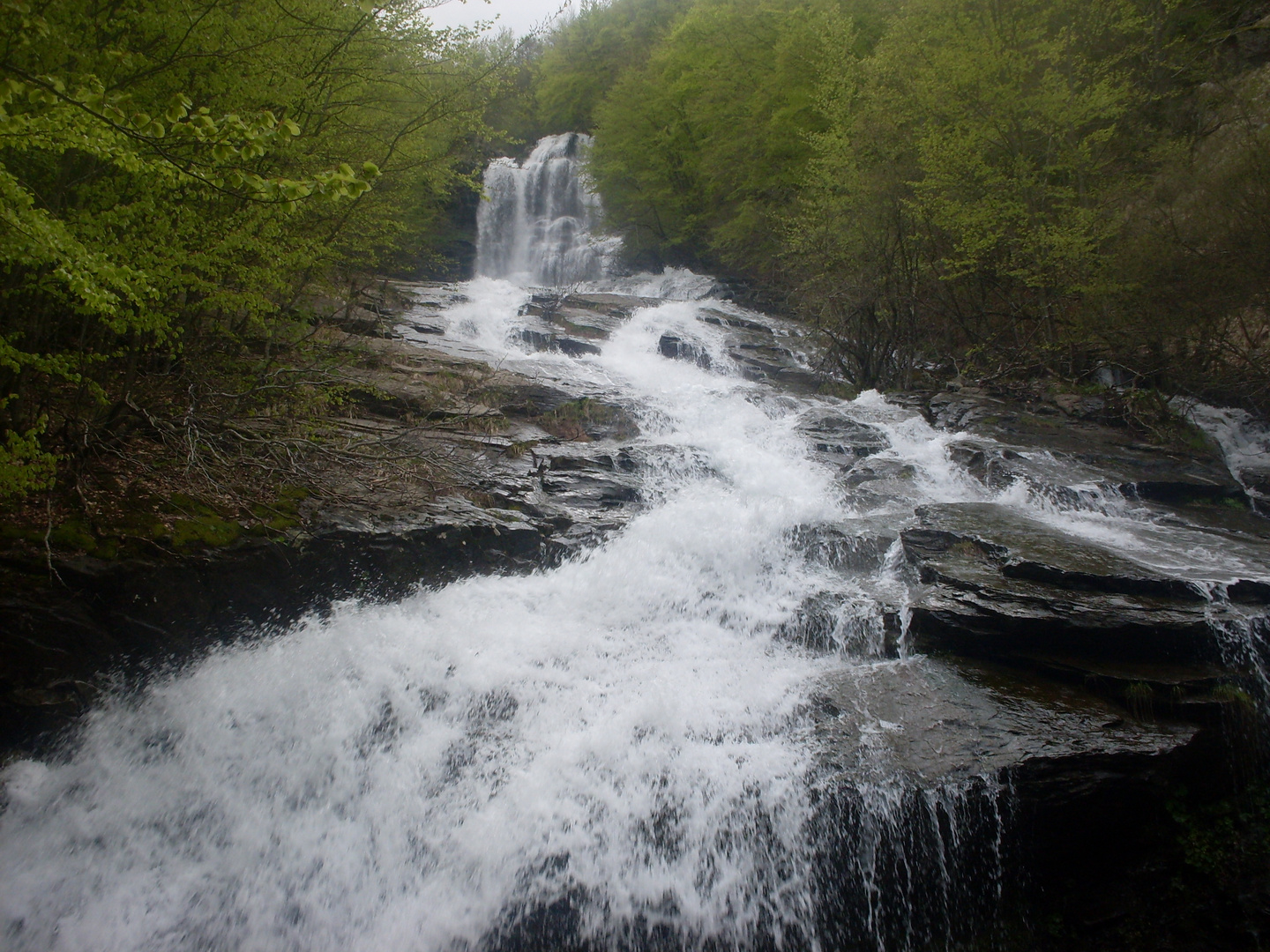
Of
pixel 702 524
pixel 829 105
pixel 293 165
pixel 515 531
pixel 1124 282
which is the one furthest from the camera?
pixel 829 105

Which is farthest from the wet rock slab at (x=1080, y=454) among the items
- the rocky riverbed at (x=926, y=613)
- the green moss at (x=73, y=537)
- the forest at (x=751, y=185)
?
the green moss at (x=73, y=537)

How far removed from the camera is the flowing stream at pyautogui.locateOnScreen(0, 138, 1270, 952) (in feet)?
12.0

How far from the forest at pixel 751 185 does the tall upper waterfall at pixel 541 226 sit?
6.38 m

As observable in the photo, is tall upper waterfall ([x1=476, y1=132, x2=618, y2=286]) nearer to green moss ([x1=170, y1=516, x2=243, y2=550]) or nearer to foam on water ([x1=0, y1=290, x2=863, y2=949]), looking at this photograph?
green moss ([x1=170, y1=516, x2=243, y2=550])

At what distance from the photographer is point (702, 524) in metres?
7.17

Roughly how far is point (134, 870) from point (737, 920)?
3.57 m

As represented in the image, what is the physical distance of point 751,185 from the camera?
58.2ft

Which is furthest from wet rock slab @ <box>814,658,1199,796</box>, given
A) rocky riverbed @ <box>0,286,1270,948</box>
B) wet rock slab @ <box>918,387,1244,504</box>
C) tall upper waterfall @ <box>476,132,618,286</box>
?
tall upper waterfall @ <box>476,132,618,286</box>

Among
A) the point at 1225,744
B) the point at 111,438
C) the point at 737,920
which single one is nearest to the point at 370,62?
the point at 111,438

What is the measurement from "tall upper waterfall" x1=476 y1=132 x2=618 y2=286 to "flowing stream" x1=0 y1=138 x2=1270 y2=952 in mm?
18861

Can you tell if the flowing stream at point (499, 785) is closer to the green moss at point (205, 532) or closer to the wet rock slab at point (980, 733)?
the wet rock slab at point (980, 733)

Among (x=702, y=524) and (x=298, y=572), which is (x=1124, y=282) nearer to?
(x=702, y=524)

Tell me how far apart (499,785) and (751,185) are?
17448 mm

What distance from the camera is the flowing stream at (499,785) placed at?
144 inches
